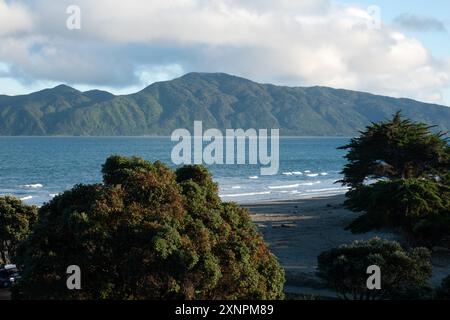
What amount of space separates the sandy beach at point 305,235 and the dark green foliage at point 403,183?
2.21m

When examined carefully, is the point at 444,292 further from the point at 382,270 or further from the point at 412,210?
the point at 412,210

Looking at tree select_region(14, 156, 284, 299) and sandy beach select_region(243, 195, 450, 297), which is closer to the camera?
tree select_region(14, 156, 284, 299)

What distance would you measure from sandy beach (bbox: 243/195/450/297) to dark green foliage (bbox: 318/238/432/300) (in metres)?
3.63

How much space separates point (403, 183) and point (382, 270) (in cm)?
1477

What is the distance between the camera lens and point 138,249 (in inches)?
464

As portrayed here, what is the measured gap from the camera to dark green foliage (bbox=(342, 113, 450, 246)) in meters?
29.8

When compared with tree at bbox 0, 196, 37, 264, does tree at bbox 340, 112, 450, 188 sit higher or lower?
higher

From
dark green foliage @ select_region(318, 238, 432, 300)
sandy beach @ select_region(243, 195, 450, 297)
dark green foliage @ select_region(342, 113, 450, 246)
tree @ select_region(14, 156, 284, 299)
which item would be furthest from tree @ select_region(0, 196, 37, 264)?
dark green foliage @ select_region(342, 113, 450, 246)

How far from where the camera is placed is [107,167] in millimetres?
15938

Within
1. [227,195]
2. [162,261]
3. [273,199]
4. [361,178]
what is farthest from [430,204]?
[227,195]

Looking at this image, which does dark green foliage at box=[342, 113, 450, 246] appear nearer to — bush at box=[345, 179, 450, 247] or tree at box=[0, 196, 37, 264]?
bush at box=[345, 179, 450, 247]

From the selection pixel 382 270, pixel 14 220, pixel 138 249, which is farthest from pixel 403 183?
pixel 138 249
